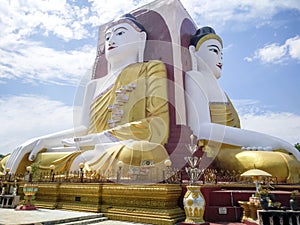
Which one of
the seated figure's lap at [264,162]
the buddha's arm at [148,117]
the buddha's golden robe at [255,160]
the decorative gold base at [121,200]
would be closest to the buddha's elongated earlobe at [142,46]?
the buddha's arm at [148,117]

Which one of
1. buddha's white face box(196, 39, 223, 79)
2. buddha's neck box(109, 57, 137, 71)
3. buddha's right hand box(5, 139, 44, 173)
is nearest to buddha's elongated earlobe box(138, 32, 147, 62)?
buddha's neck box(109, 57, 137, 71)

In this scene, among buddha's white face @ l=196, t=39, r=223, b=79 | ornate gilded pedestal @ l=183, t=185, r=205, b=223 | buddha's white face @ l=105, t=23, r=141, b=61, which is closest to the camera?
ornate gilded pedestal @ l=183, t=185, r=205, b=223

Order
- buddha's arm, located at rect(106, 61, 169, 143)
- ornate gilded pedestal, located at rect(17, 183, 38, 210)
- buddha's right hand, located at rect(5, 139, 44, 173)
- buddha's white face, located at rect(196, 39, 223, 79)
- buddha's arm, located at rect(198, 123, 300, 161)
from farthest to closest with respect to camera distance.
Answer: buddha's white face, located at rect(196, 39, 223, 79), buddha's right hand, located at rect(5, 139, 44, 173), buddha's arm, located at rect(198, 123, 300, 161), buddha's arm, located at rect(106, 61, 169, 143), ornate gilded pedestal, located at rect(17, 183, 38, 210)

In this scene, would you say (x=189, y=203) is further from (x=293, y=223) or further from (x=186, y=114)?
(x=186, y=114)

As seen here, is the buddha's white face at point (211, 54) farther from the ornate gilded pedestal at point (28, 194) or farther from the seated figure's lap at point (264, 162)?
the ornate gilded pedestal at point (28, 194)

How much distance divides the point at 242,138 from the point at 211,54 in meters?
4.73

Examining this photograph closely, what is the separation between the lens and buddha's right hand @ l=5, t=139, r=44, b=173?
10539mm

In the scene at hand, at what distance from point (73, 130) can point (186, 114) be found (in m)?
5.11

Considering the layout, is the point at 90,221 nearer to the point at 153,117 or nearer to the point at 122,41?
the point at 153,117

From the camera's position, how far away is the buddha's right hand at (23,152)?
1054cm

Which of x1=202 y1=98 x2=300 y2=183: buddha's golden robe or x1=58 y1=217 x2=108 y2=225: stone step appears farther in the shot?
x1=202 y1=98 x2=300 y2=183: buddha's golden robe

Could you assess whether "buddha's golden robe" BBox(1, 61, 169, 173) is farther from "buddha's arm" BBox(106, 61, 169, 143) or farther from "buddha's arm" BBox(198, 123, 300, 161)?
"buddha's arm" BBox(198, 123, 300, 161)

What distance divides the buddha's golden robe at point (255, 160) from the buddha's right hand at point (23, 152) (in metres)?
6.58

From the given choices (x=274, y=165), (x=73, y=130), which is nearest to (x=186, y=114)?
(x=274, y=165)
